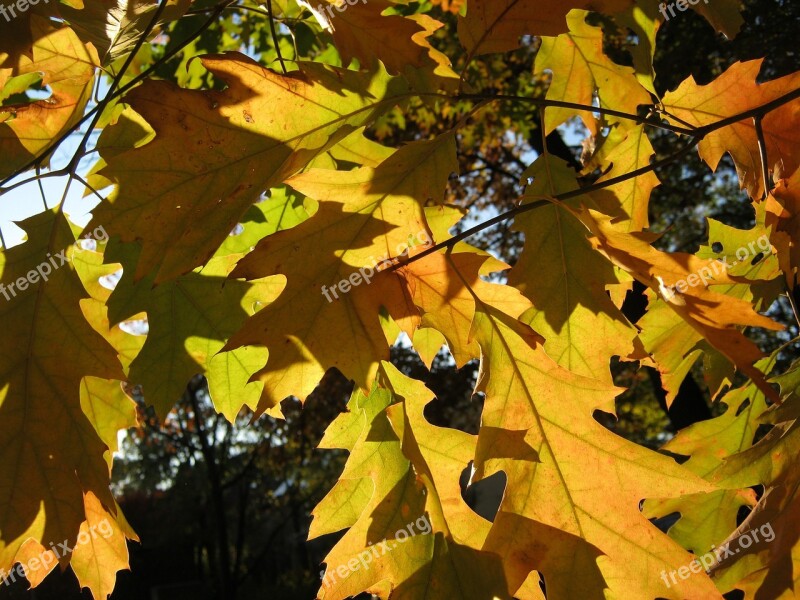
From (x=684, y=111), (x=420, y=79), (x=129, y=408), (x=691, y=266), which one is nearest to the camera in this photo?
(x=691, y=266)

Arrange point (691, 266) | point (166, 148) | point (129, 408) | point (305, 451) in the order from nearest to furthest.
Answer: point (691, 266) → point (166, 148) → point (129, 408) → point (305, 451)

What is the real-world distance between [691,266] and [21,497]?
0.95 meters

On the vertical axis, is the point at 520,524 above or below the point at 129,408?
below

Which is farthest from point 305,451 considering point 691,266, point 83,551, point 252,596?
point 691,266

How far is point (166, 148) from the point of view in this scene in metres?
0.96

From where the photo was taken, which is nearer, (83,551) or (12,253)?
(12,253)

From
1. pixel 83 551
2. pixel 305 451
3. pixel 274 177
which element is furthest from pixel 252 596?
pixel 274 177

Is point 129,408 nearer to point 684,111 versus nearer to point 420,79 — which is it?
point 420,79

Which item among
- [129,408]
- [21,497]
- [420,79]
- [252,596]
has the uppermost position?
[420,79]

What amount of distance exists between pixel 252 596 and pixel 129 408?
1115 centimetres

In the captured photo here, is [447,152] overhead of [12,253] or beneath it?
beneath

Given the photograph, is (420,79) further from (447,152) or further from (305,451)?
(305,451)

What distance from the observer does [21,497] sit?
3.34 feet

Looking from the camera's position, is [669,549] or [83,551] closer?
[669,549]
